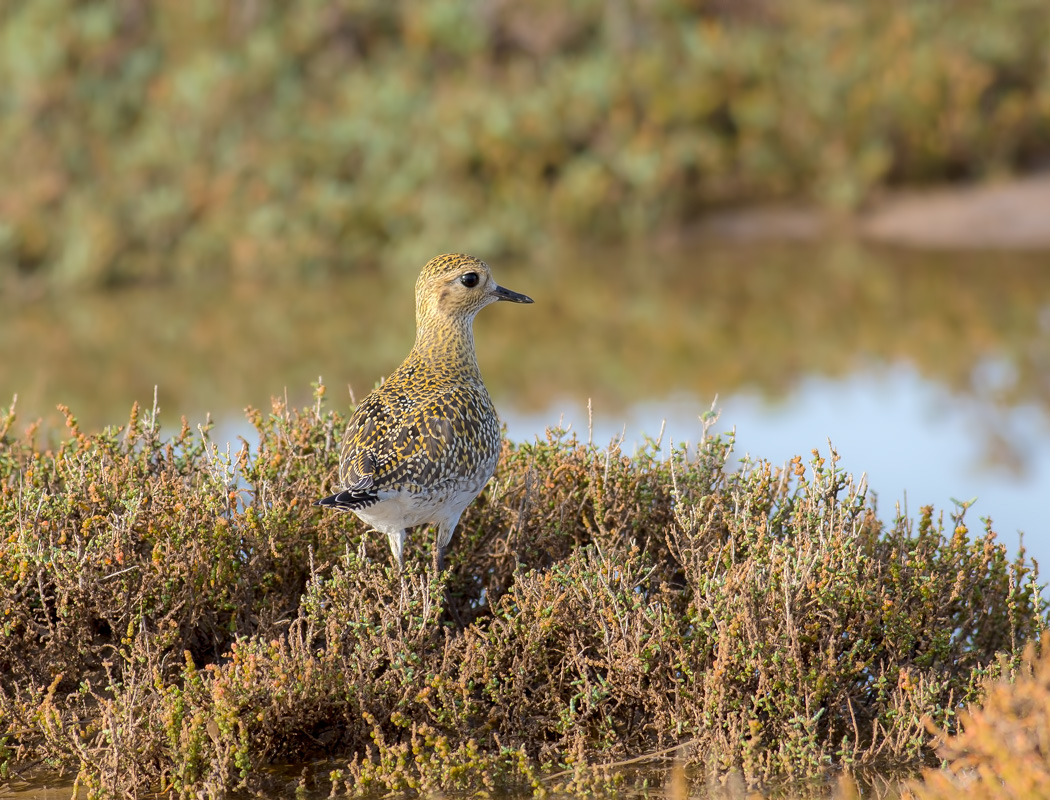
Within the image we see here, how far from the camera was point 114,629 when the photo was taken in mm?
4723

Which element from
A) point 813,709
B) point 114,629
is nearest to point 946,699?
point 813,709

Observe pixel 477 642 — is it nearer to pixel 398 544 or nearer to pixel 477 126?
pixel 398 544

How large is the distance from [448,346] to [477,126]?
10.1m

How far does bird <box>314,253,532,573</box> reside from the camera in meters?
4.62

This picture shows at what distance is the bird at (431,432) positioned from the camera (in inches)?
182

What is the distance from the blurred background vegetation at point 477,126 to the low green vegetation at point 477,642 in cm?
927

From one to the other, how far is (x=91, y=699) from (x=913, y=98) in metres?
11.8

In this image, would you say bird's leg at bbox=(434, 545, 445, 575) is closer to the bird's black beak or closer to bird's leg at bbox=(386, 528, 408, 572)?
bird's leg at bbox=(386, 528, 408, 572)

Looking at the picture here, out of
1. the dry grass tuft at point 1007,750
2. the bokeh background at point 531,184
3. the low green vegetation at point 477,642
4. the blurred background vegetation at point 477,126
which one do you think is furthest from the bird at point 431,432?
the blurred background vegetation at point 477,126

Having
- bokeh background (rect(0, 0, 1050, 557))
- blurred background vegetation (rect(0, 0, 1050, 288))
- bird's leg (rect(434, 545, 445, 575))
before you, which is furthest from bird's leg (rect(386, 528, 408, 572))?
blurred background vegetation (rect(0, 0, 1050, 288))

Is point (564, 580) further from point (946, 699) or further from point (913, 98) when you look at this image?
point (913, 98)

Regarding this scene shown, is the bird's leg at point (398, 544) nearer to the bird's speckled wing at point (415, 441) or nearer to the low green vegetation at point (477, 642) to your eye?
the low green vegetation at point (477, 642)

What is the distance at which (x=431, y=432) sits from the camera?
4.79 m

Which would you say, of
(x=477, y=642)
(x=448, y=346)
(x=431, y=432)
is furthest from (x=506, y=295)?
(x=477, y=642)
